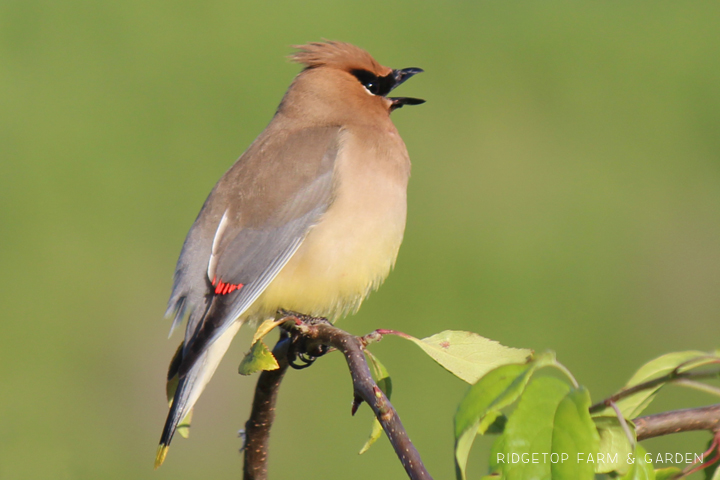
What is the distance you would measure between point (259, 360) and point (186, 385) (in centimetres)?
111

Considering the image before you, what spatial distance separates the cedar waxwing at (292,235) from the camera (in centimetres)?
324

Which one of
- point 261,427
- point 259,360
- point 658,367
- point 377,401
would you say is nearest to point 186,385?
point 261,427

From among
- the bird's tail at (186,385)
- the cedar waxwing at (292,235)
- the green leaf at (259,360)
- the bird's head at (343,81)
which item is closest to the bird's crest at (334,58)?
the bird's head at (343,81)

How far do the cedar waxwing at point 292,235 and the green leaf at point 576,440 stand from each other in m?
1.94

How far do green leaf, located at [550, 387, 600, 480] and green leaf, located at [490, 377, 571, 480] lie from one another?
1 centimetres

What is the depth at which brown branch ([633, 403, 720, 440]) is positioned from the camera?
144cm

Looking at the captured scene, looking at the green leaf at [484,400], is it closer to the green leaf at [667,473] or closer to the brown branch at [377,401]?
the brown branch at [377,401]

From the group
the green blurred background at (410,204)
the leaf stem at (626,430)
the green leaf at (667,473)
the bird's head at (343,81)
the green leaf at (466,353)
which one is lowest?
the green blurred background at (410,204)

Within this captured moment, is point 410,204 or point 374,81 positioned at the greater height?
point 374,81

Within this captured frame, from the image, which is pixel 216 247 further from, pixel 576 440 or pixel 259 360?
pixel 576 440

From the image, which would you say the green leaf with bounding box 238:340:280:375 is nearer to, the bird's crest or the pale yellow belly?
the pale yellow belly

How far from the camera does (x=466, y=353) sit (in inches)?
72.5

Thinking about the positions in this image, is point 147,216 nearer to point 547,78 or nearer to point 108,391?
point 108,391

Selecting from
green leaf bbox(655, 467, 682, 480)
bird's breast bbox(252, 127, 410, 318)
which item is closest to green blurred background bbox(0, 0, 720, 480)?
bird's breast bbox(252, 127, 410, 318)
